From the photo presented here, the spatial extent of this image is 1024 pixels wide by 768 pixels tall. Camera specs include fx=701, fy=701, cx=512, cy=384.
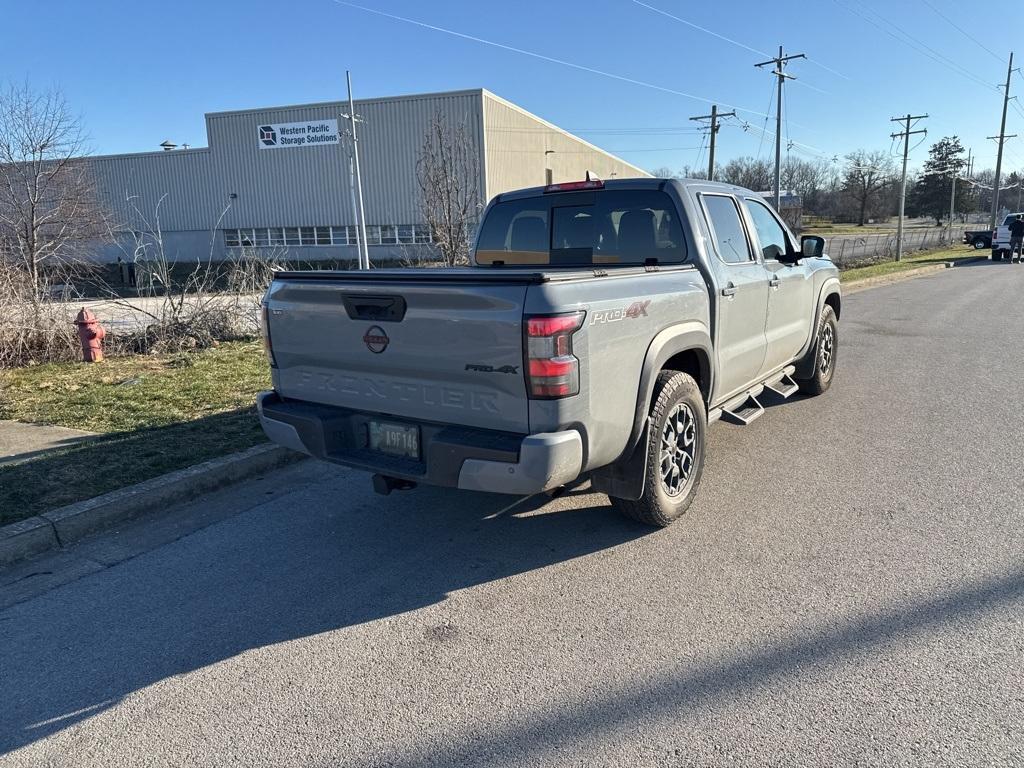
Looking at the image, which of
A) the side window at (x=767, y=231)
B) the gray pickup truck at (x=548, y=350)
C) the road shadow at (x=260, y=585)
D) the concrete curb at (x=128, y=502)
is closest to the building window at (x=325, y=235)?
the side window at (x=767, y=231)

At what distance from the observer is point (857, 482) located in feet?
16.3

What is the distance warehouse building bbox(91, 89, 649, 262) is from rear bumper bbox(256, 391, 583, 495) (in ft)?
106

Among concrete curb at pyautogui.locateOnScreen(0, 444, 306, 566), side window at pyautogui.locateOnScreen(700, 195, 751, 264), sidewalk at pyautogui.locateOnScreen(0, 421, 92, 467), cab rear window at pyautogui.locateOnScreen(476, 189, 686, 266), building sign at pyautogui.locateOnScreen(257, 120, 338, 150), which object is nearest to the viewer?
concrete curb at pyautogui.locateOnScreen(0, 444, 306, 566)

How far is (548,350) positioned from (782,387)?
4441 millimetres

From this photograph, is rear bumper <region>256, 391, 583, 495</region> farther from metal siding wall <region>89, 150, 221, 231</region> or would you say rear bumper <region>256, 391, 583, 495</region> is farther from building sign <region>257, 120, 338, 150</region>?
metal siding wall <region>89, 150, 221, 231</region>

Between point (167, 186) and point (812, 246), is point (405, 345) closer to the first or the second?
point (812, 246)

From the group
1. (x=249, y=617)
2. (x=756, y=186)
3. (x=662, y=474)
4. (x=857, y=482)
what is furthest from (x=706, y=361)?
(x=756, y=186)

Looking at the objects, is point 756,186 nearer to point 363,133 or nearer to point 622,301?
point 363,133

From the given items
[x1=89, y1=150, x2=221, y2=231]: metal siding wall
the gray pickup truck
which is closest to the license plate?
the gray pickup truck

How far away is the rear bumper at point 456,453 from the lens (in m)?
3.23

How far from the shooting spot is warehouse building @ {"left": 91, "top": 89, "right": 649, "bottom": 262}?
1506 inches

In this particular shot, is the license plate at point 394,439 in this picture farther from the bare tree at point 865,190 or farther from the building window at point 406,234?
the bare tree at point 865,190

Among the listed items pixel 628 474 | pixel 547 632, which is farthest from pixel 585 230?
pixel 547 632

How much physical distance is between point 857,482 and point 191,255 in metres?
49.3
